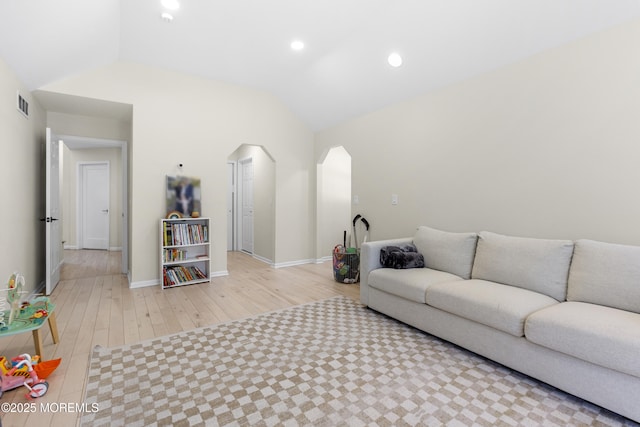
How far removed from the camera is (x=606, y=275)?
2039mm

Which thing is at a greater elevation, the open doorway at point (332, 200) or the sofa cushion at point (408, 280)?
the open doorway at point (332, 200)

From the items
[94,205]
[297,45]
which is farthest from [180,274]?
[94,205]

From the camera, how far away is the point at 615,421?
164cm

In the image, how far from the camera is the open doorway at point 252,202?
18.0 ft

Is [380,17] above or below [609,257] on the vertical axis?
above

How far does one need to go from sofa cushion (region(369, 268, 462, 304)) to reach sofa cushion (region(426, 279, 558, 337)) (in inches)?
3.9

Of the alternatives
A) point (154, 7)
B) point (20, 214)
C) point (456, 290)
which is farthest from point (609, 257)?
point (20, 214)

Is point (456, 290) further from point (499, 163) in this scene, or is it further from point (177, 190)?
point (177, 190)

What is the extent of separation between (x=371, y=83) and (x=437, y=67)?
2.78ft

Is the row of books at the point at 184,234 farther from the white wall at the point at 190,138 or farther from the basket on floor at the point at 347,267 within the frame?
the basket on floor at the point at 347,267

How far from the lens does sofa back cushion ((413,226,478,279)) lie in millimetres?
2877

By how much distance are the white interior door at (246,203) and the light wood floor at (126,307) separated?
1.26 m

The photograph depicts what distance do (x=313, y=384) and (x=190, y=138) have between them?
3.62 m

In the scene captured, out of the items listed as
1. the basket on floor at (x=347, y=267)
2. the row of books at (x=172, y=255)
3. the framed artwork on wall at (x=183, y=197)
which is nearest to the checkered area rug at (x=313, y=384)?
the basket on floor at (x=347, y=267)
